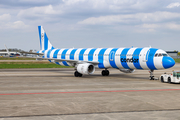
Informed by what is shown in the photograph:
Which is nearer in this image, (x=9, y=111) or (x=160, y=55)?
(x=9, y=111)

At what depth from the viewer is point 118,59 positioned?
99.5 feet

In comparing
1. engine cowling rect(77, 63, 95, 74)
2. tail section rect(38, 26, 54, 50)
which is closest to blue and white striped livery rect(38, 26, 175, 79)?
engine cowling rect(77, 63, 95, 74)

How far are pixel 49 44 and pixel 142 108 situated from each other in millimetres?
33484

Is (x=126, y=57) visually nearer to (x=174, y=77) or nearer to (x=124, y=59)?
(x=124, y=59)

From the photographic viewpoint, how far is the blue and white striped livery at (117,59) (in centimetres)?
2648

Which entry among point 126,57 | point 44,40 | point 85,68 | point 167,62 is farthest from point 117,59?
point 44,40

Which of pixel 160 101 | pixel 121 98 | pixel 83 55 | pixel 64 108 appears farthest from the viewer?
pixel 83 55

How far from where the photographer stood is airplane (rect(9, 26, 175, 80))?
26484 mm

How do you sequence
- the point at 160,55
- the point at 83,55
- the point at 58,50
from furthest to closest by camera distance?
1. the point at 58,50
2. the point at 83,55
3. the point at 160,55

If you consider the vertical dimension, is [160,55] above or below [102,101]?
above

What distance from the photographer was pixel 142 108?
12.9 meters

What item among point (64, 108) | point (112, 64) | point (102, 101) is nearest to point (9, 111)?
point (64, 108)

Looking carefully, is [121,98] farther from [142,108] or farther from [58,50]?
[58,50]

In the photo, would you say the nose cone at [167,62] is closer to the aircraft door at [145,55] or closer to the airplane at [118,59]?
the airplane at [118,59]
